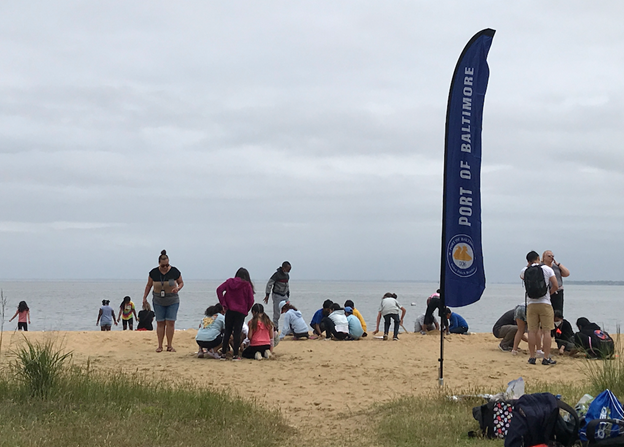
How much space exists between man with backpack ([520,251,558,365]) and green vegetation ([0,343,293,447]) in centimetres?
557

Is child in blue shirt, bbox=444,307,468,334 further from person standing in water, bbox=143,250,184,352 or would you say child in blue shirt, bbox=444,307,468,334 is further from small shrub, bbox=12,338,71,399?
small shrub, bbox=12,338,71,399

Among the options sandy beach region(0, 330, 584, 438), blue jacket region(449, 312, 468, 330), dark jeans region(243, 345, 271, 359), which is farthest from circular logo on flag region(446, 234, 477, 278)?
blue jacket region(449, 312, 468, 330)

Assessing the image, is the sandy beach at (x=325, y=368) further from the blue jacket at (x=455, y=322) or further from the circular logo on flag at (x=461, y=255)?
the circular logo on flag at (x=461, y=255)

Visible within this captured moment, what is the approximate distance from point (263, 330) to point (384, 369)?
240cm

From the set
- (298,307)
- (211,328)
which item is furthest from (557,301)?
(298,307)

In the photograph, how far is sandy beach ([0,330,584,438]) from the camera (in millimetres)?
8078

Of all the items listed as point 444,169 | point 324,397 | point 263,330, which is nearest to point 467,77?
point 444,169

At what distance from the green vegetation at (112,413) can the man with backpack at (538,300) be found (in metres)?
5.57

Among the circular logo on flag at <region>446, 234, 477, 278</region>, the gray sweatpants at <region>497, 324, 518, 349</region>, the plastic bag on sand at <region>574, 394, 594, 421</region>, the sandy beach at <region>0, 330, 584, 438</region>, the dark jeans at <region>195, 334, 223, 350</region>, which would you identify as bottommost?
the sandy beach at <region>0, 330, 584, 438</region>

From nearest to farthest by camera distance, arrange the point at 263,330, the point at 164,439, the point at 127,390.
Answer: the point at 164,439, the point at 127,390, the point at 263,330

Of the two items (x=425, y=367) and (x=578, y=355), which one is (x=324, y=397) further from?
(x=578, y=355)

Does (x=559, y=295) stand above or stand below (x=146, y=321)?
above

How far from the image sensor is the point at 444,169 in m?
8.54

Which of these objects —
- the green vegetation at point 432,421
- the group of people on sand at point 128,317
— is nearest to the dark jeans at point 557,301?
the green vegetation at point 432,421
